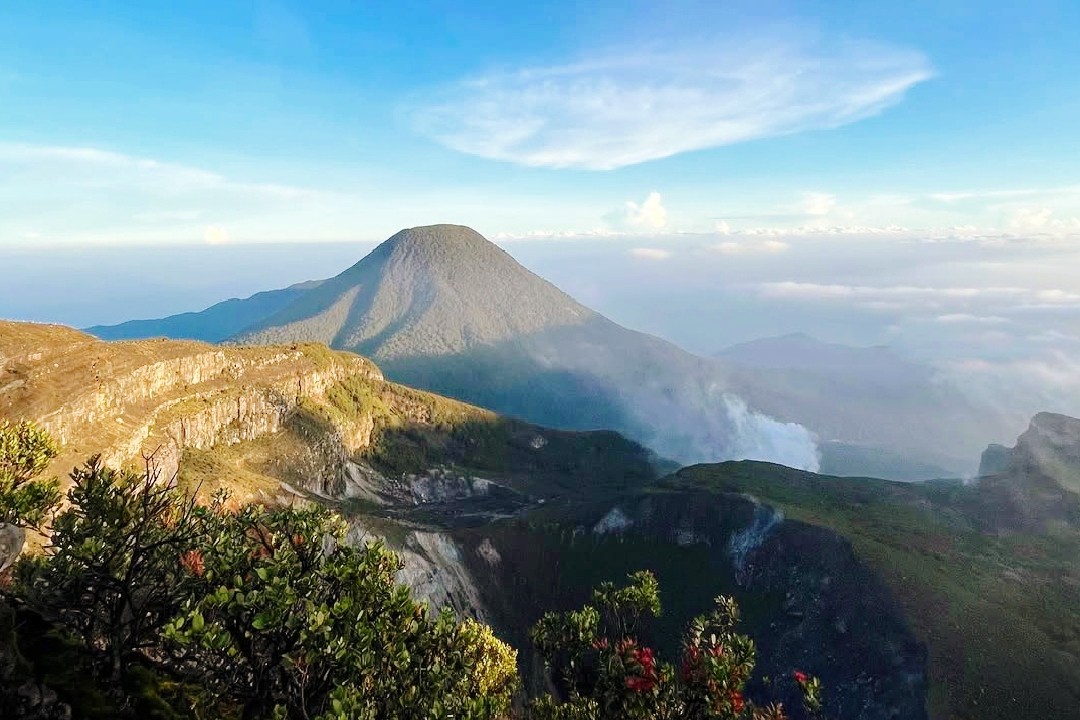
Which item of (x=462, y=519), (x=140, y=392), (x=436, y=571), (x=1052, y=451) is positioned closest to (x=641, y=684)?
(x=436, y=571)

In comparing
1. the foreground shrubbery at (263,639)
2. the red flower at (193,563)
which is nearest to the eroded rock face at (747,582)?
the foreground shrubbery at (263,639)

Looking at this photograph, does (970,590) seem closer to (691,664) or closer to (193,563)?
(691,664)

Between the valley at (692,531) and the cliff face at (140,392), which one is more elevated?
the cliff face at (140,392)

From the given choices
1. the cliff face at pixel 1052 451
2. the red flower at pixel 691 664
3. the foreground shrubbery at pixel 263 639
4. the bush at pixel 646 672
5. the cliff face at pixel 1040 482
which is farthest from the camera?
the cliff face at pixel 1052 451

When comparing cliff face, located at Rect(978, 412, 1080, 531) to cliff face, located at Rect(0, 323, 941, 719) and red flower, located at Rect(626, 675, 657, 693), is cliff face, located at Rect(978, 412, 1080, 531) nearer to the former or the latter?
cliff face, located at Rect(0, 323, 941, 719)

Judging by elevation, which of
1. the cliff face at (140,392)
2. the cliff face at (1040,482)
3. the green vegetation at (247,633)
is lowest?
the cliff face at (1040,482)

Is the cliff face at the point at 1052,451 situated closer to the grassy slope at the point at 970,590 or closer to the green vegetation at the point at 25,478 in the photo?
the grassy slope at the point at 970,590

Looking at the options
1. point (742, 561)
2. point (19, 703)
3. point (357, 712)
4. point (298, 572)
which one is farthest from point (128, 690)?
point (742, 561)
